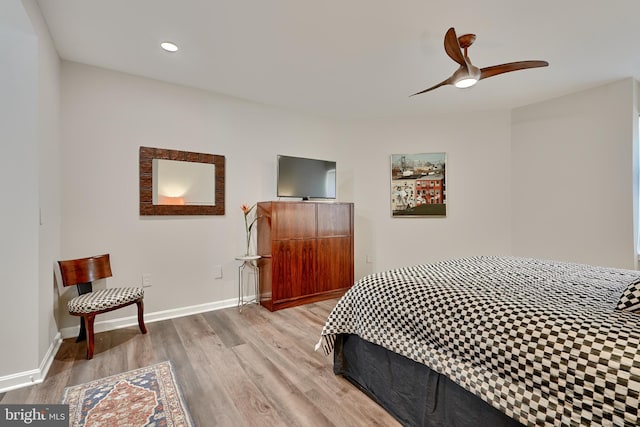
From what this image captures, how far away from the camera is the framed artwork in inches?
172

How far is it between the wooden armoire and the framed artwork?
0.92 m

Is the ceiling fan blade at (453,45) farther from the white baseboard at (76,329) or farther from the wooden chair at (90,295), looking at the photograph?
the white baseboard at (76,329)

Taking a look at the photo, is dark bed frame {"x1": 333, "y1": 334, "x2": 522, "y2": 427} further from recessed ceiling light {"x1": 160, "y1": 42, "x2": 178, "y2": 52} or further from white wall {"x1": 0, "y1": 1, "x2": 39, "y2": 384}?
recessed ceiling light {"x1": 160, "y1": 42, "x2": 178, "y2": 52}

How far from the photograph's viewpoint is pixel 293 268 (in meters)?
3.56

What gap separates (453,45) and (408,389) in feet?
7.35

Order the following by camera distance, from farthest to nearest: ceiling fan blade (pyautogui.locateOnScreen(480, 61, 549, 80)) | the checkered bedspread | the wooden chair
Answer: the wooden chair < ceiling fan blade (pyautogui.locateOnScreen(480, 61, 549, 80)) < the checkered bedspread

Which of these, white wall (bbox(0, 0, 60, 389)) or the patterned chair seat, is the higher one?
white wall (bbox(0, 0, 60, 389))

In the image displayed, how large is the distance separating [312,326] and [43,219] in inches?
95.5

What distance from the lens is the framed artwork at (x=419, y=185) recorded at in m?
4.37

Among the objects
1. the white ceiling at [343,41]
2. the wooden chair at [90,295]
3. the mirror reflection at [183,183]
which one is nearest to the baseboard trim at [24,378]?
the wooden chair at [90,295]

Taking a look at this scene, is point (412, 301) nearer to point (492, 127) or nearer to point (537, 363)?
point (537, 363)

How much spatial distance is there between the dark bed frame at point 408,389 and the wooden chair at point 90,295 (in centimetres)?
192

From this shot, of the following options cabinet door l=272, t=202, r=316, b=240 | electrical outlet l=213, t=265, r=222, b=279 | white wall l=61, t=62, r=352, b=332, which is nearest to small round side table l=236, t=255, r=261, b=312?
white wall l=61, t=62, r=352, b=332

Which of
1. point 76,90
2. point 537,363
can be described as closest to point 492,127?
point 537,363
